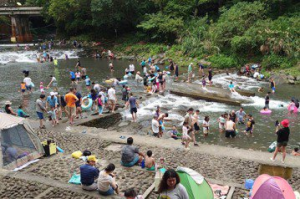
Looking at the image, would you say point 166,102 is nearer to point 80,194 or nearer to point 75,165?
point 75,165

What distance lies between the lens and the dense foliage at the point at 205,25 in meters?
27.6

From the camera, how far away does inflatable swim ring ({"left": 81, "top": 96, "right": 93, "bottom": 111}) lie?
55.1ft

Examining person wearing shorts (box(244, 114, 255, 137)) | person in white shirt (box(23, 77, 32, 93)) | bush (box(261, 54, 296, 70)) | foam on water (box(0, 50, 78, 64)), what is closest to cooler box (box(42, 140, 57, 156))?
person wearing shorts (box(244, 114, 255, 137))

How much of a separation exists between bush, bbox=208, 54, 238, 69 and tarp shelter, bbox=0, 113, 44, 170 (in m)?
22.8

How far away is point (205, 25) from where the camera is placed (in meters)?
36.0

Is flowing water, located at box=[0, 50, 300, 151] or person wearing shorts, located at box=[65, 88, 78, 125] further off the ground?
person wearing shorts, located at box=[65, 88, 78, 125]

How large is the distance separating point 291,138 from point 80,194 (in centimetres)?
1017

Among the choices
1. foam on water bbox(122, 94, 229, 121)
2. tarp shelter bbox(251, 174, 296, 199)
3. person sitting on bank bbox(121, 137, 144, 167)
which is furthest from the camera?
foam on water bbox(122, 94, 229, 121)

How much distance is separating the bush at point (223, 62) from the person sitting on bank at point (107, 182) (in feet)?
79.2

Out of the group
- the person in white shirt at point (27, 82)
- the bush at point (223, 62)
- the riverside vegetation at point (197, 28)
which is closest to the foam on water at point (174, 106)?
the person in white shirt at point (27, 82)

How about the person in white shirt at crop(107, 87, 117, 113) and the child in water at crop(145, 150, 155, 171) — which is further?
the person in white shirt at crop(107, 87, 117, 113)

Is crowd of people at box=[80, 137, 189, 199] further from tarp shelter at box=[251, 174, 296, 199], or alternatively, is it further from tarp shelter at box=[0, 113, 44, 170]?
tarp shelter at box=[0, 113, 44, 170]

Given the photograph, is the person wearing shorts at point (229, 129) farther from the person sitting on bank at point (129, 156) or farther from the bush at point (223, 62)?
the bush at point (223, 62)

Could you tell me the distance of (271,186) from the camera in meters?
6.27
